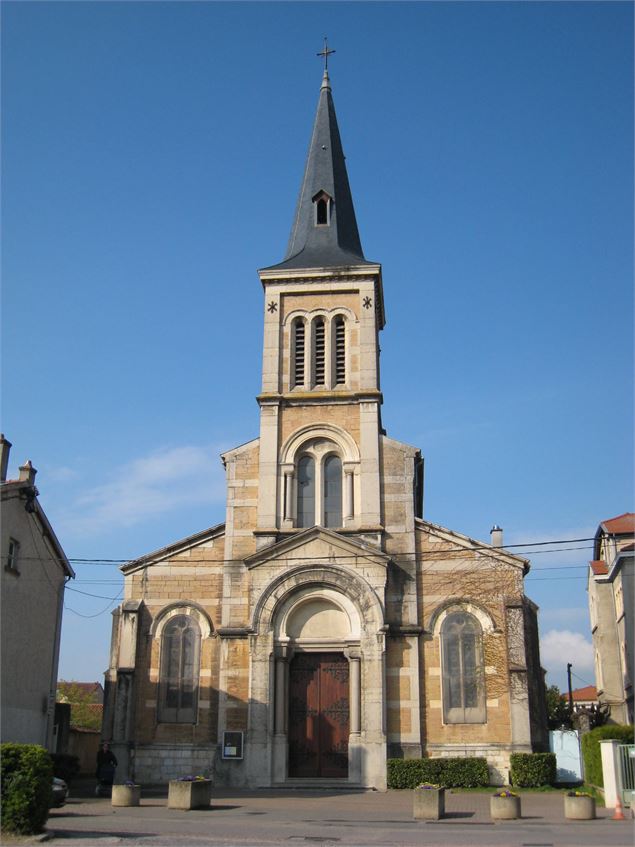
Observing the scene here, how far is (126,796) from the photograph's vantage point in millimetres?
19828

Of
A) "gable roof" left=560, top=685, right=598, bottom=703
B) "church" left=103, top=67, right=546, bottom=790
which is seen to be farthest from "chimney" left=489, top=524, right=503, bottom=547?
"gable roof" left=560, top=685, right=598, bottom=703

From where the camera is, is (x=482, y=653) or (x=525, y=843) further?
(x=482, y=653)

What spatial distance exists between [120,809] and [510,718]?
11.6m

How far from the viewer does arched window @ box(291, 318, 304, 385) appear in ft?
98.8

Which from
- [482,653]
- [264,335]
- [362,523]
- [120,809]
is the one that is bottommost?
[120,809]

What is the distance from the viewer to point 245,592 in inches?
1063

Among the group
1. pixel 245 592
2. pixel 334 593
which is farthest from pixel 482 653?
pixel 245 592

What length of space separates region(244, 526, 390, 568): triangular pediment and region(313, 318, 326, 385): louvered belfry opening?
5.77 m

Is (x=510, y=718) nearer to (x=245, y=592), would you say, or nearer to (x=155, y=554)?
(x=245, y=592)

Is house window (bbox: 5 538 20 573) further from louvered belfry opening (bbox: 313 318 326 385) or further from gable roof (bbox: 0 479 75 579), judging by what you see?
louvered belfry opening (bbox: 313 318 326 385)

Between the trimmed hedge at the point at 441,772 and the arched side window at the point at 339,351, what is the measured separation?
1246 centimetres

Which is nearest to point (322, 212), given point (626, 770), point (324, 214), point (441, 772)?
point (324, 214)

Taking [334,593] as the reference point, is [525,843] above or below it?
below

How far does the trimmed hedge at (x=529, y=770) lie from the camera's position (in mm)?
24047
